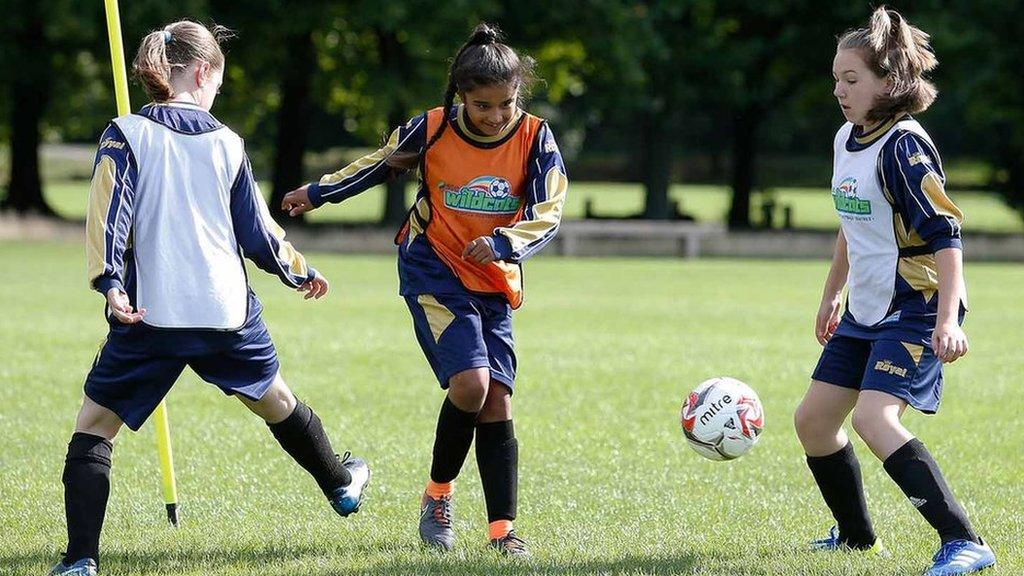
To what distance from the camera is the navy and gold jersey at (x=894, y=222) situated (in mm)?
4551

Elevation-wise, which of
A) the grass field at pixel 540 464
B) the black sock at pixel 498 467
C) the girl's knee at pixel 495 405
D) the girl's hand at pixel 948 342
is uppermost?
the girl's hand at pixel 948 342

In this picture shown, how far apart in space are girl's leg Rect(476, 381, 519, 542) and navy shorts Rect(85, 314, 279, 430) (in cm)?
93

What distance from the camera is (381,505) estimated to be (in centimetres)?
595

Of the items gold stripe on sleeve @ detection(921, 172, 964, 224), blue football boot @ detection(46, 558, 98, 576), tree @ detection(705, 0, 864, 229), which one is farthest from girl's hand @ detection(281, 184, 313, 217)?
tree @ detection(705, 0, 864, 229)

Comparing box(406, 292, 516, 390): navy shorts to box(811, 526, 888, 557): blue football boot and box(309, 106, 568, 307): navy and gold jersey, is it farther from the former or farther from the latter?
box(811, 526, 888, 557): blue football boot

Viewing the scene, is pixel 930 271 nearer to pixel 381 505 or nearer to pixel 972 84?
pixel 381 505

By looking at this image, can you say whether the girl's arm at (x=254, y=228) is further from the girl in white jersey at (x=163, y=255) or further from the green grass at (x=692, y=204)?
the green grass at (x=692, y=204)

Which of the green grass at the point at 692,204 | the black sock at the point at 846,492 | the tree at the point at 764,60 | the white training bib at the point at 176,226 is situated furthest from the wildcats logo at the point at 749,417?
the green grass at the point at 692,204

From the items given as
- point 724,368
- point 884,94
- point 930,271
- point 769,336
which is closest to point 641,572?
point 930,271

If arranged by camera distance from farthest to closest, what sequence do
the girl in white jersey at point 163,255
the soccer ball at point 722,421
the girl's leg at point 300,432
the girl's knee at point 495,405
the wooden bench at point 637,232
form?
the wooden bench at point 637,232
the soccer ball at point 722,421
the girl's knee at point 495,405
the girl's leg at point 300,432
the girl in white jersey at point 163,255

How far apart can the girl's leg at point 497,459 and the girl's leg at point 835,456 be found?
1006mm

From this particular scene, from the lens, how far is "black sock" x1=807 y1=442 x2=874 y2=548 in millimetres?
5023

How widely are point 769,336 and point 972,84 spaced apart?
20.5 meters

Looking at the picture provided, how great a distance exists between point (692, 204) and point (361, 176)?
154 feet
